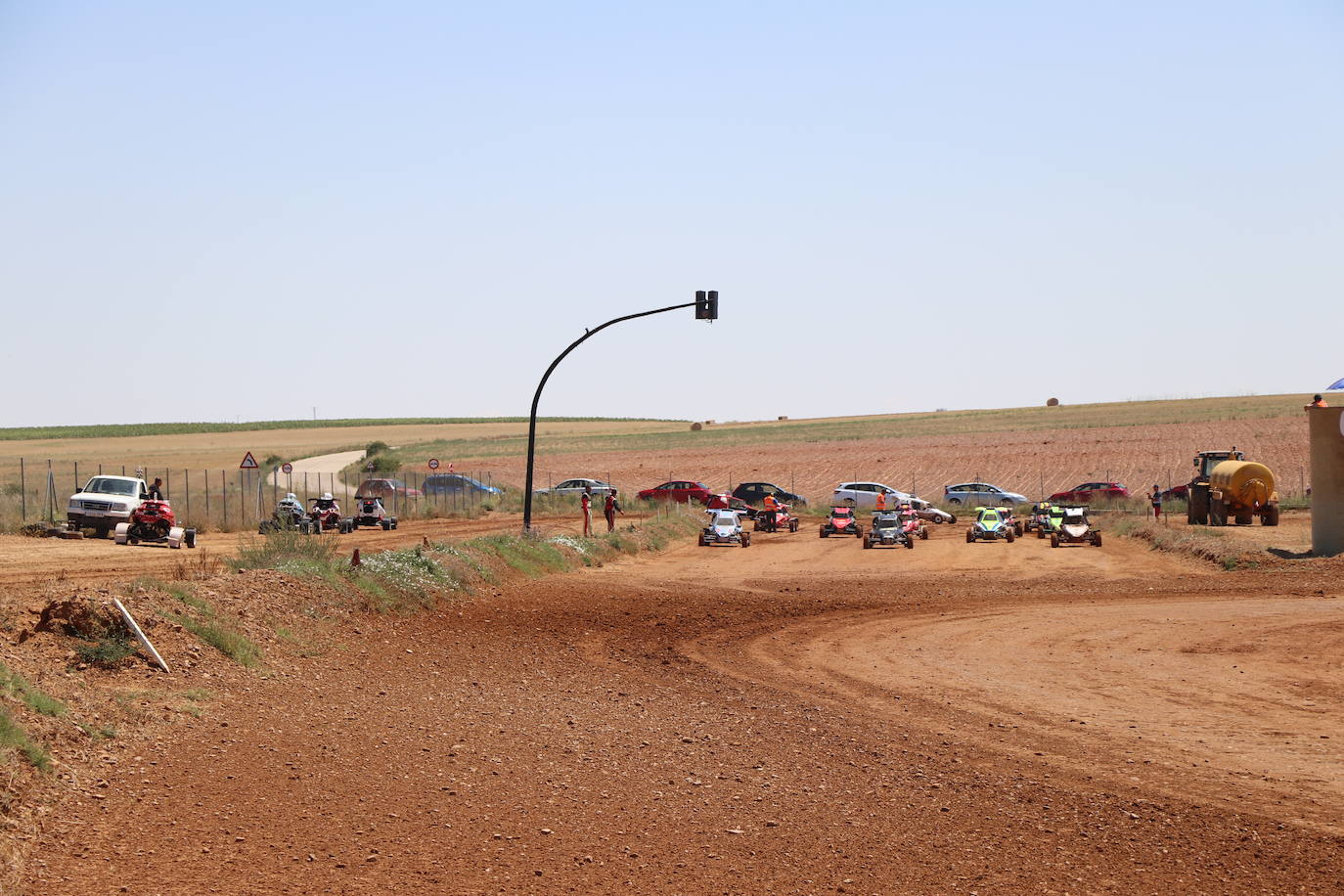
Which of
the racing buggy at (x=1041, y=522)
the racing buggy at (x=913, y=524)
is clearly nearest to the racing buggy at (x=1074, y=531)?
the racing buggy at (x=1041, y=522)

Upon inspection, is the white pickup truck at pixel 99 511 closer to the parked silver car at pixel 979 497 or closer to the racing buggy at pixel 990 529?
the racing buggy at pixel 990 529

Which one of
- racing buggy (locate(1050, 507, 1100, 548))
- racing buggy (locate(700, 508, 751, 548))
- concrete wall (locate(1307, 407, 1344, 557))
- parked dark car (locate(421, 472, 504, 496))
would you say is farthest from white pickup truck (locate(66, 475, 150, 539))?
concrete wall (locate(1307, 407, 1344, 557))

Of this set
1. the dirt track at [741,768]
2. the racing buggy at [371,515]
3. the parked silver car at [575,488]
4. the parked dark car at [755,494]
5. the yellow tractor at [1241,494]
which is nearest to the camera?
the dirt track at [741,768]

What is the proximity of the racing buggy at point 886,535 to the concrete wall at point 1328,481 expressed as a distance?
11451mm

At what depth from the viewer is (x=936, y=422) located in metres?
122

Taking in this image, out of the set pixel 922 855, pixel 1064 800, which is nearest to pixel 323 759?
pixel 922 855

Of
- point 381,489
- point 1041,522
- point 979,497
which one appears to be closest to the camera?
point 1041,522

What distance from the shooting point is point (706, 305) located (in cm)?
3275

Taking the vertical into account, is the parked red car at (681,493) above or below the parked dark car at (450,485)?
below

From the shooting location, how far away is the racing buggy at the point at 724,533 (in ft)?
132

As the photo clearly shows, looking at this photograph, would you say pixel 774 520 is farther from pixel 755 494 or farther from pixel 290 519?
pixel 290 519

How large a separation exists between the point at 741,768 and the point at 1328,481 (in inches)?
977

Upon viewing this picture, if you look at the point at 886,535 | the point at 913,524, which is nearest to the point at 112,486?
the point at 886,535

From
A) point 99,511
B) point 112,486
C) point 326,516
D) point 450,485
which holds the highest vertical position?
point 112,486
